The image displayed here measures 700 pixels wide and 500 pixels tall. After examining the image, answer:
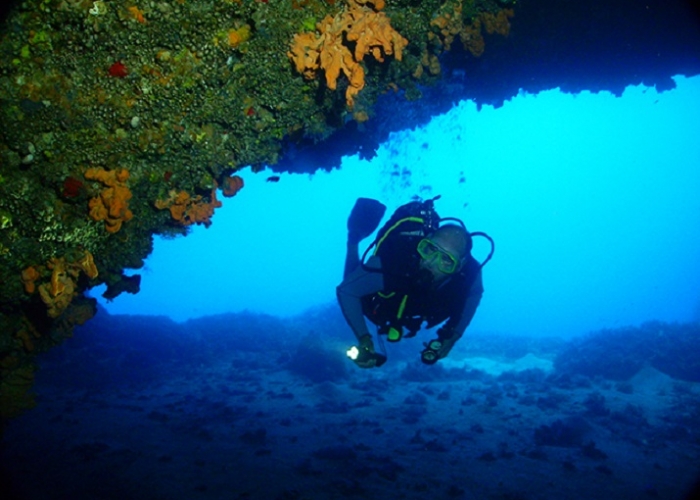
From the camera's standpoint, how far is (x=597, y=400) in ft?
55.0

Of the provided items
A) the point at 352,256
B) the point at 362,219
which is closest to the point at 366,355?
the point at 352,256

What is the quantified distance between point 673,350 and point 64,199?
96.6 ft

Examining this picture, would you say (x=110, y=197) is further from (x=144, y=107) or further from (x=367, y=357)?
(x=367, y=357)

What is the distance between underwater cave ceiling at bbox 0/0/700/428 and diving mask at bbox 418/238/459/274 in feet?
6.64

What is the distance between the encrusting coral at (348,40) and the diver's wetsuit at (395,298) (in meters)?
2.64

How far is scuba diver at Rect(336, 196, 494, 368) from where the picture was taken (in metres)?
5.41

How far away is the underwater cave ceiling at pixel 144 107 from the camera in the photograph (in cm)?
319

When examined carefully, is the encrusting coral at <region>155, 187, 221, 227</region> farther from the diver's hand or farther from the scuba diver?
the diver's hand

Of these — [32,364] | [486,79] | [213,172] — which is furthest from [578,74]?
[32,364]

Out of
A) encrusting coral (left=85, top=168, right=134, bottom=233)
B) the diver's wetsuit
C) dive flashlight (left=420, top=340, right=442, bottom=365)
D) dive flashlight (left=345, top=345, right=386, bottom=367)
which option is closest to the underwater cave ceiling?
encrusting coral (left=85, top=168, right=134, bottom=233)

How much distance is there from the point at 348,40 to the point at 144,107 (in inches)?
81.2

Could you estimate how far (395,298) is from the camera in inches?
217

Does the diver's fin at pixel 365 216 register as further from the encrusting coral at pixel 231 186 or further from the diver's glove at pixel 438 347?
the encrusting coral at pixel 231 186

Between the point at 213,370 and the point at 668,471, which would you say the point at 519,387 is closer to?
the point at 668,471
